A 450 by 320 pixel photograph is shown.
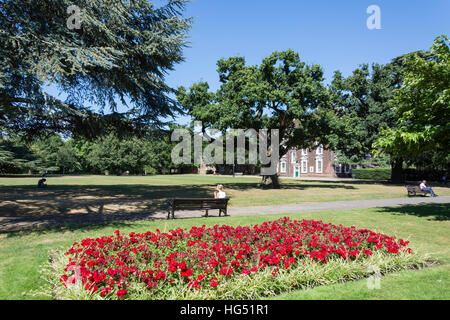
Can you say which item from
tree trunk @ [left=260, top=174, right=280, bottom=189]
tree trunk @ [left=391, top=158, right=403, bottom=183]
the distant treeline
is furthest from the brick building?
tree trunk @ [left=260, top=174, right=280, bottom=189]

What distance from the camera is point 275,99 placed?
73.1 feet

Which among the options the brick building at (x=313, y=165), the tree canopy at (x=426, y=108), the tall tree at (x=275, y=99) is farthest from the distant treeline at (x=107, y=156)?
the tree canopy at (x=426, y=108)

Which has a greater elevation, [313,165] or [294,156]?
[294,156]

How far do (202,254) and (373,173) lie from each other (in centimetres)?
5033

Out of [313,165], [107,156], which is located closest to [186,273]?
[313,165]

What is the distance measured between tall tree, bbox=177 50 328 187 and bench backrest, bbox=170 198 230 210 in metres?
12.6

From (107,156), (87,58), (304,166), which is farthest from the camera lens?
(107,156)

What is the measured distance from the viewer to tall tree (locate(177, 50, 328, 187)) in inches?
894

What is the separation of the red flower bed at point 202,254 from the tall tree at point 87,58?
18.6 ft

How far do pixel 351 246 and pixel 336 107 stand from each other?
3599cm

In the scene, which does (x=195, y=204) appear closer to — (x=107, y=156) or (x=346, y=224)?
(x=346, y=224)

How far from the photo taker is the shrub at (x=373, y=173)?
45.2m

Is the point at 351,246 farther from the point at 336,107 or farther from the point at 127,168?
the point at 127,168
